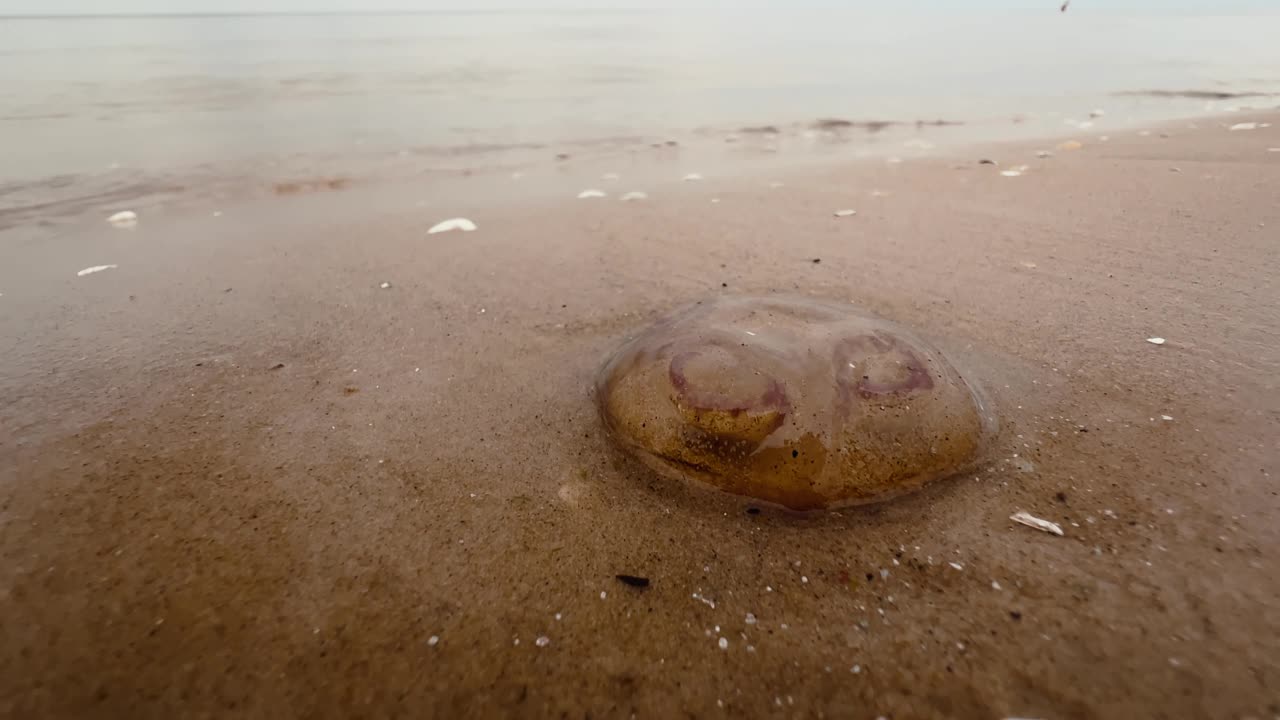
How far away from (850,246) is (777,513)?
1.94 meters

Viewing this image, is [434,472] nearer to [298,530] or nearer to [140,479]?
[298,530]

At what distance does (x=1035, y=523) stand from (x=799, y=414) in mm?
557

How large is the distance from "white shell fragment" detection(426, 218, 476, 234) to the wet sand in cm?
65

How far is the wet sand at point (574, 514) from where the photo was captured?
1027 millimetres

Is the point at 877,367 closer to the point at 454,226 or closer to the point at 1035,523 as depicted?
the point at 1035,523

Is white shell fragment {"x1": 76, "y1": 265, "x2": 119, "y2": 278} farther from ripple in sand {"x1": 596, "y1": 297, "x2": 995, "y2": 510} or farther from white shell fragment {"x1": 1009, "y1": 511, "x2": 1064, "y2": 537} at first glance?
white shell fragment {"x1": 1009, "y1": 511, "x2": 1064, "y2": 537}

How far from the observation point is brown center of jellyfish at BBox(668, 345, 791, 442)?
4.76 ft

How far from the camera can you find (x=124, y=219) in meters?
3.50

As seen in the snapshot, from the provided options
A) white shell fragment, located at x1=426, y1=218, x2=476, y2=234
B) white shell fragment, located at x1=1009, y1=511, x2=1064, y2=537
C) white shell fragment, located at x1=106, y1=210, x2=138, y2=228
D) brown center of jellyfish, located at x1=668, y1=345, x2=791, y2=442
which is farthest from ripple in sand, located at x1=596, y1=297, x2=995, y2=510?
white shell fragment, located at x1=106, y1=210, x2=138, y2=228

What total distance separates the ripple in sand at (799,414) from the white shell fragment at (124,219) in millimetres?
3469

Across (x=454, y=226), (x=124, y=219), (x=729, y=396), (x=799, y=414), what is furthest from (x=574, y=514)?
(x=124, y=219)

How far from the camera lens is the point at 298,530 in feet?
4.40

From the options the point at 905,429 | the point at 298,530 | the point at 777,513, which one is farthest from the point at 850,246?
the point at 298,530

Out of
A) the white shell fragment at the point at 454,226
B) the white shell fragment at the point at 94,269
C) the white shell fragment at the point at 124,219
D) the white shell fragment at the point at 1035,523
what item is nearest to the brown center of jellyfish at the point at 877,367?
the white shell fragment at the point at 1035,523
